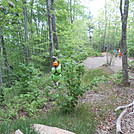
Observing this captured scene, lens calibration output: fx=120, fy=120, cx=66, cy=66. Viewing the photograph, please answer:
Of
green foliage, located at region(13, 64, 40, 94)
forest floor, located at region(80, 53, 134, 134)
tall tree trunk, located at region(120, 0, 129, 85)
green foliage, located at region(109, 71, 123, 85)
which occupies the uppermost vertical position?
tall tree trunk, located at region(120, 0, 129, 85)

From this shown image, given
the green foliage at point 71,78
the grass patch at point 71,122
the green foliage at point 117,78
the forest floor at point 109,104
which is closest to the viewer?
the grass patch at point 71,122

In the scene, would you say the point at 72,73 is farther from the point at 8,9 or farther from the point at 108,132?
the point at 8,9

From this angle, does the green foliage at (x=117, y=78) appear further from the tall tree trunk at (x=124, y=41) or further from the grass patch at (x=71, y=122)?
the grass patch at (x=71, y=122)

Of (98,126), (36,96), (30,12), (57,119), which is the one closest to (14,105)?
(36,96)

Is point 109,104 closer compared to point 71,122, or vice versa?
point 71,122

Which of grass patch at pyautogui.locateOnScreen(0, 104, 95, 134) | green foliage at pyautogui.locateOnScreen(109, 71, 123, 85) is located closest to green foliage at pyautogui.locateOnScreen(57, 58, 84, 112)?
grass patch at pyautogui.locateOnScreen(0, 104, 95, 134)

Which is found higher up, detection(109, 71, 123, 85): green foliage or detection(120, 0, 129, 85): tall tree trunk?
detection(120, 0, 129, 85): tall tree trunk

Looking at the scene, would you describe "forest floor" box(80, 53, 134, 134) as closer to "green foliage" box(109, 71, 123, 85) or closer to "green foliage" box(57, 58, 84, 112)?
"green foliage" box(109, 71, 123, 85)

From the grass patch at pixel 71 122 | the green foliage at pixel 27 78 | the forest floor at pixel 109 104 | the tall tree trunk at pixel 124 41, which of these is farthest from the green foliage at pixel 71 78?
the tall tree trunk at pixel 124 41

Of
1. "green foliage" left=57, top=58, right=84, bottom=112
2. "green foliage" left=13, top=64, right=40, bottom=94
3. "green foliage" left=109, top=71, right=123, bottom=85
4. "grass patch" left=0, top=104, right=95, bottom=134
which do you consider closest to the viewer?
"grass patch" left=0, top=104, right=95, bottom=134

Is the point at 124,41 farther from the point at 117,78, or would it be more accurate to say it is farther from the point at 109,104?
the point at 109,104

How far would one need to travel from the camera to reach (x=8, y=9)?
4.17 metres

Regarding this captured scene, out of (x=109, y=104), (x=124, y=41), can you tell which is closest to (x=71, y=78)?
(x=109, y=104)

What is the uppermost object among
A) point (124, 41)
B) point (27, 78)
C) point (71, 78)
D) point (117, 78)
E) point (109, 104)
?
point (124, 41)
